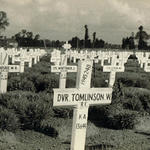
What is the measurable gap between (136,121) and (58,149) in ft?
9.77

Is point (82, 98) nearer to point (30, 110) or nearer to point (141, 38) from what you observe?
point (30, 110)

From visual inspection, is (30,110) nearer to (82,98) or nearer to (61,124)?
(61,124)

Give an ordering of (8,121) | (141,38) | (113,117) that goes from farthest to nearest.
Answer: (141,38) → (113,117) → (8,121)

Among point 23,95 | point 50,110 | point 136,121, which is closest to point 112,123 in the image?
point 136,121

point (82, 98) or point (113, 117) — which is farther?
point (113, 117)

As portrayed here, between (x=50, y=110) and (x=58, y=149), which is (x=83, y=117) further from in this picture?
(x=50, y=110)

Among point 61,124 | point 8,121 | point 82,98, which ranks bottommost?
point 61,124

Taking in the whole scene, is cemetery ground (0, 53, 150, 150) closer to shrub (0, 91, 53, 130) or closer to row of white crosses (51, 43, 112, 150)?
shrub (0, 91, 53, 130)

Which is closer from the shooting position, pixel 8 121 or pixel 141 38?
pixel 8 121

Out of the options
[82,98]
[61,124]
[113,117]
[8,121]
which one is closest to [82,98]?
[82,98]

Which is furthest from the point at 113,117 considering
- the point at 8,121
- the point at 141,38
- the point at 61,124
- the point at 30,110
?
the point at 141,38

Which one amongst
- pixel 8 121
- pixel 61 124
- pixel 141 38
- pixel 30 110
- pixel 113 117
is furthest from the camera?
pixel 141 38

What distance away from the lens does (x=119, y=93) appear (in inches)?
487

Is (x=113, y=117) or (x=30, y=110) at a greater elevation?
(x=30, y=110)
